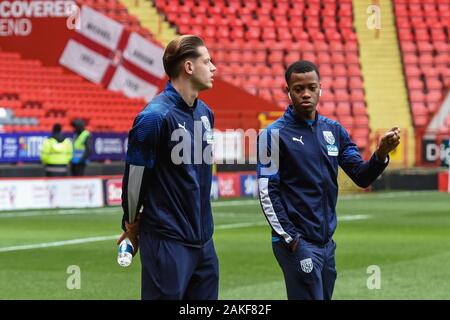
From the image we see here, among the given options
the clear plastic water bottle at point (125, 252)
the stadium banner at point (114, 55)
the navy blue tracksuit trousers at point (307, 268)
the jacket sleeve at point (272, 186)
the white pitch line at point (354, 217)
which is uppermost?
the stadium banner at point (114, 55)

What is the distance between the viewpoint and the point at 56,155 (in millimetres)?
27312

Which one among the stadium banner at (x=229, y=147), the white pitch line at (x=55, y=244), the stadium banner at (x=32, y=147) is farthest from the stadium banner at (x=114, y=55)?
the white pitch line at (x=55, y=244)

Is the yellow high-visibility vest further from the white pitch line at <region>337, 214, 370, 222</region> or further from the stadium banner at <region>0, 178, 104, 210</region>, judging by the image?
the white pitch line at <region>337, 214, 370, 222</region>

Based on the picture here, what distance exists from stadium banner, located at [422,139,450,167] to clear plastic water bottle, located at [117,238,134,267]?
3026 cm

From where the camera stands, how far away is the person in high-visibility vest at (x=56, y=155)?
89.7ft

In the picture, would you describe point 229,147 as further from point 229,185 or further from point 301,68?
point 301,68

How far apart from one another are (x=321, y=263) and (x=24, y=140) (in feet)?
75.9

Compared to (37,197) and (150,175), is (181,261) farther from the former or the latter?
(37,197)

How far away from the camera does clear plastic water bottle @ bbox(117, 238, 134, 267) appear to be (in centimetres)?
661

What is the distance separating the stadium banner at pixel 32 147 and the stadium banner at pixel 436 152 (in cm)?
1075

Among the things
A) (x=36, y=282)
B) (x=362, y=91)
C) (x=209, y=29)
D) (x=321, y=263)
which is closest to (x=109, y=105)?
(x=209, y=29)

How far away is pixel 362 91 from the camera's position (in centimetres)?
4225


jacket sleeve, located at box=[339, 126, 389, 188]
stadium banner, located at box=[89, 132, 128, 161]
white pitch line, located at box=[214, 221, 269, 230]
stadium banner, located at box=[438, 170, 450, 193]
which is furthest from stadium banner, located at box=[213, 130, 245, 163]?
jacket sleeve, located at box=[339, 126, 389, 188]

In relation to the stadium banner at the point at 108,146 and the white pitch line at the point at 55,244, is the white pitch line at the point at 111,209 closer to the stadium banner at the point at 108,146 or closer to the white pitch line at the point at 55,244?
the stadium banner at the point at 108,146
